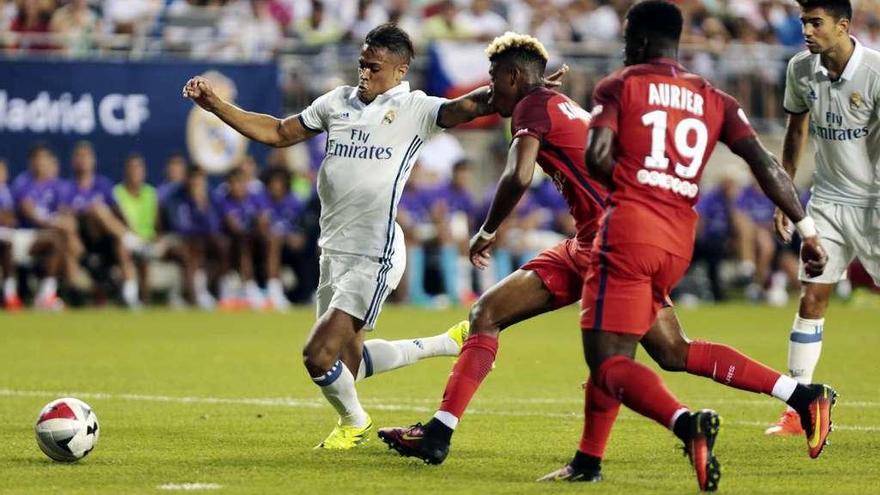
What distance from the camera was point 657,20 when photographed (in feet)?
24.8

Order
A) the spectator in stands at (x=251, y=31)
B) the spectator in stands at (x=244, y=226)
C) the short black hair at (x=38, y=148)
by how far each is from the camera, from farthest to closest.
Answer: the spectator in stands at (x=251, y=31) → the spectator in stands at (x=244, y=226) → the short black hair at (x=38, y=148)

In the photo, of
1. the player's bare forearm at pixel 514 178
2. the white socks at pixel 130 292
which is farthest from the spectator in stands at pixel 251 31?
the player's bare forearm at pixel 514 178

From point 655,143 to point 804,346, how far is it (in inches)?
131

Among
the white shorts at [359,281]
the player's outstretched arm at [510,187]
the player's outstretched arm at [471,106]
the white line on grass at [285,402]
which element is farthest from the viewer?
the white line on grass at [285,402]

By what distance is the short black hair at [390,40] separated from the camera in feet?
31.4

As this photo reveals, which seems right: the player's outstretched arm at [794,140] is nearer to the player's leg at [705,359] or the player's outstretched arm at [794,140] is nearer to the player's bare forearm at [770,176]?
the player's leg at [705,359]

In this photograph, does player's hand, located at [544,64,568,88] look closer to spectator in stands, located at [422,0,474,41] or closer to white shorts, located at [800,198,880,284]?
white shorts, located at [800,198,880,284]

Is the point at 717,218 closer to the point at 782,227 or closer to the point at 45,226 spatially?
the point at 45,226

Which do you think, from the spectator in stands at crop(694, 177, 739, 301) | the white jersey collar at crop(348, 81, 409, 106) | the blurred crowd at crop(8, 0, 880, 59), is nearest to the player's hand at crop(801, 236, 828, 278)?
the white jersey collar at crop(348, 81, 409, 106)

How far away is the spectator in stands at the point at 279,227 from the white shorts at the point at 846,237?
13129mm

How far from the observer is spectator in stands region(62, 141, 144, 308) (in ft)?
71.4

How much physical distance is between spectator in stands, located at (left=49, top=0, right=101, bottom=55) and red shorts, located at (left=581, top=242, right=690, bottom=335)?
1698cm

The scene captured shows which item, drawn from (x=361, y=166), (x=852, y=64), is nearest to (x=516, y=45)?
(x=361, y=166)

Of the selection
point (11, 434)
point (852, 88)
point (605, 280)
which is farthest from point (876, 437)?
point (11, 434)
